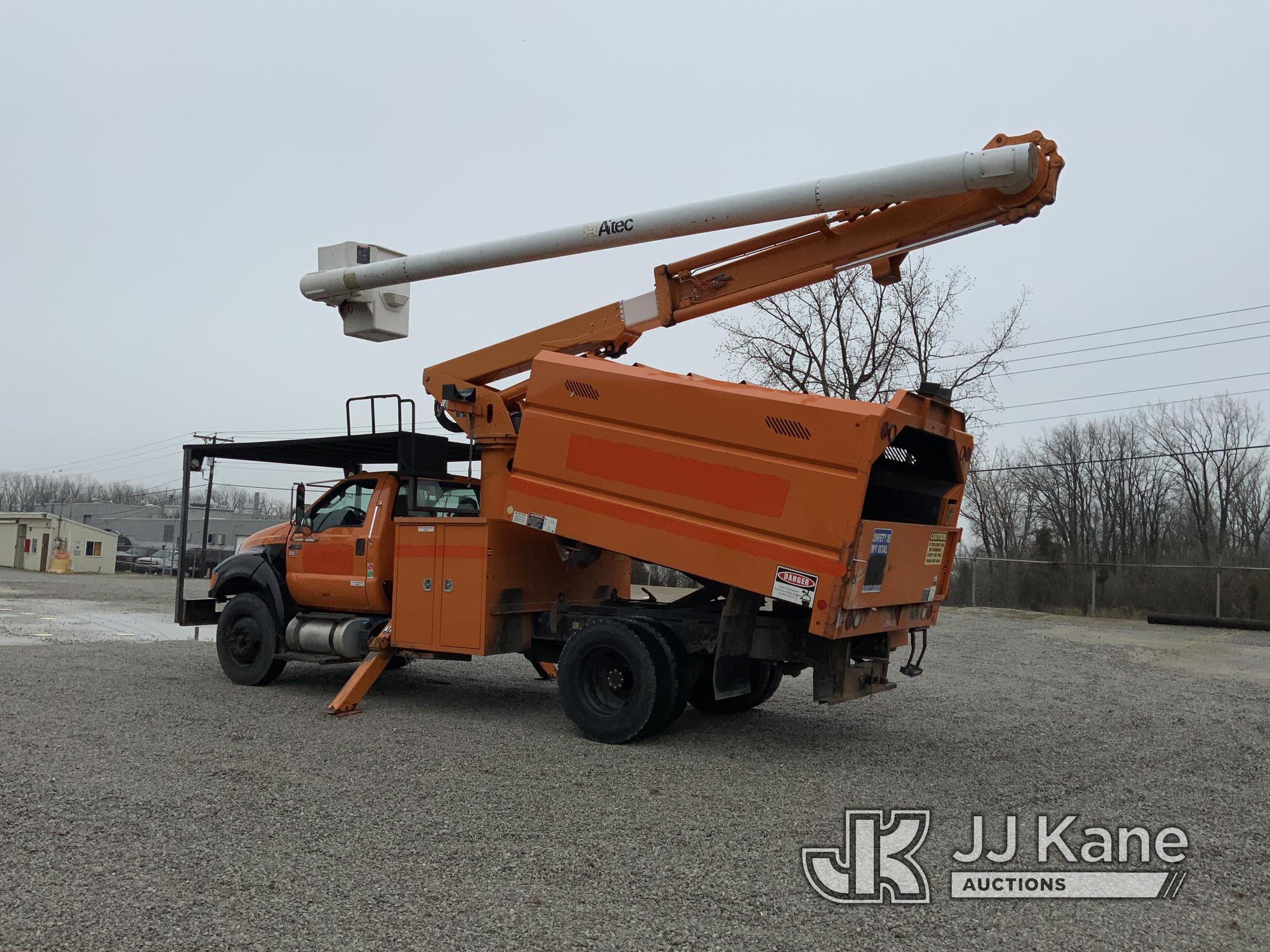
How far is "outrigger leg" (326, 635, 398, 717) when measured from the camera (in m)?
9.02

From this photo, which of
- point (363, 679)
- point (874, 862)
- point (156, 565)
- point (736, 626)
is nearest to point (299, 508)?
point (363, 679)

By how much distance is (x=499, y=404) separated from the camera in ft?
30.3

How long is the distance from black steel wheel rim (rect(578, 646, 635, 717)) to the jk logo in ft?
8.04

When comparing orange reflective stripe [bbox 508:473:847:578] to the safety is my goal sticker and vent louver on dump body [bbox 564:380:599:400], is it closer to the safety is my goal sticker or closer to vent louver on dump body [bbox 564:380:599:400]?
the safety is my goal sticker

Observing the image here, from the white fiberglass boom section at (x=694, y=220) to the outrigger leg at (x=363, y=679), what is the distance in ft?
10.1

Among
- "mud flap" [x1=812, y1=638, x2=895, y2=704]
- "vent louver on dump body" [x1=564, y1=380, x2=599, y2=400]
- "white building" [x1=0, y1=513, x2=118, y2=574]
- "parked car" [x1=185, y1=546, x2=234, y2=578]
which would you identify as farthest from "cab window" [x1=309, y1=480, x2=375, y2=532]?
"white building" [x1=0, y1=513, x2=118, y2=574]

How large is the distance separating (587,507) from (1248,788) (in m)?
4.98

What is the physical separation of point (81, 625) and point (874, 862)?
1735cm

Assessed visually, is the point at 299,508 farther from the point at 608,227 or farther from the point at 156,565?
the point at 156,565

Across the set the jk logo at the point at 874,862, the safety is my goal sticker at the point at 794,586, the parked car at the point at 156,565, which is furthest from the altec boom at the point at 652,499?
the parked car at the point at 156,565

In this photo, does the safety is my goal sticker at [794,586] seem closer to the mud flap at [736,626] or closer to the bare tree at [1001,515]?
the mud flap at [736,626]

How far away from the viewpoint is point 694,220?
7.91 metres

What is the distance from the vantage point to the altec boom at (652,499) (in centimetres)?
691

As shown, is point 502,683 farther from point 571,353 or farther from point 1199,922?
point 1199,922
